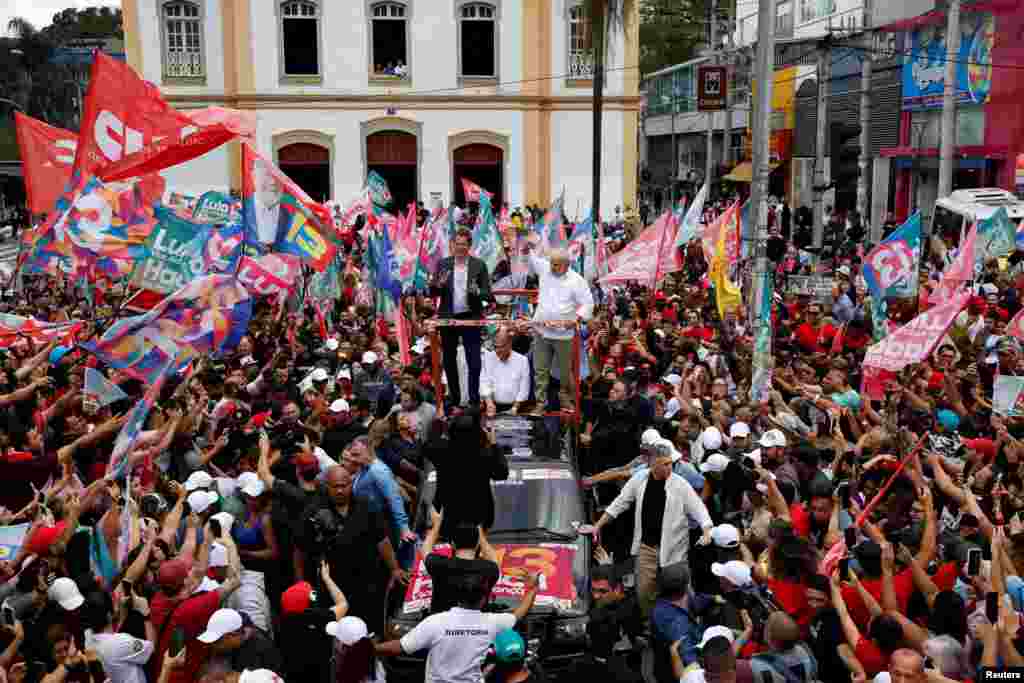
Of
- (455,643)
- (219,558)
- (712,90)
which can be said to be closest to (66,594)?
(219,558)

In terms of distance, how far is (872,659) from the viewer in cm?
584

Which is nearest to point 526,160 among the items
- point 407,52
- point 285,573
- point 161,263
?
point 407,52

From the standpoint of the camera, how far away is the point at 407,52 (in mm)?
38562

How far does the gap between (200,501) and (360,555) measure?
1259mm

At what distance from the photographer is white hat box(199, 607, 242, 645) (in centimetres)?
579

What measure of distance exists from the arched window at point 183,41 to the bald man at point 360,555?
3312cm

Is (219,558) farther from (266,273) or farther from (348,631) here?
(266,273)

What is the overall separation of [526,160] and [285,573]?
32.0 metres

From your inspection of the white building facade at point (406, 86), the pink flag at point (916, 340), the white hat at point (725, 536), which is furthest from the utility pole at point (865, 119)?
the white hat at point (725, 536)

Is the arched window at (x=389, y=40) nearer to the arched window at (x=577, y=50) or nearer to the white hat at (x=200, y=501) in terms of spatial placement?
the arched window at (x=577, y=50)

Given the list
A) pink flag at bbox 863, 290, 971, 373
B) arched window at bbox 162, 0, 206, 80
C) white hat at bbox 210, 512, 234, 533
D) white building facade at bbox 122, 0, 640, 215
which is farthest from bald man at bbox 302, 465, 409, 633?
arched window at bbox 162, 0, 206, 80

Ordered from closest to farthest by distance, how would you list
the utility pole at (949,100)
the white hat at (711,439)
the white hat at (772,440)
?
the white hat at (772,440)
the white hat at (711,439)
the utility pole at (949,100)

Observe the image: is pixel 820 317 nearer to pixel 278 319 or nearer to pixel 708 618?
pixel 278 319

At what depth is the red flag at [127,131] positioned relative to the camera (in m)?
13.4
